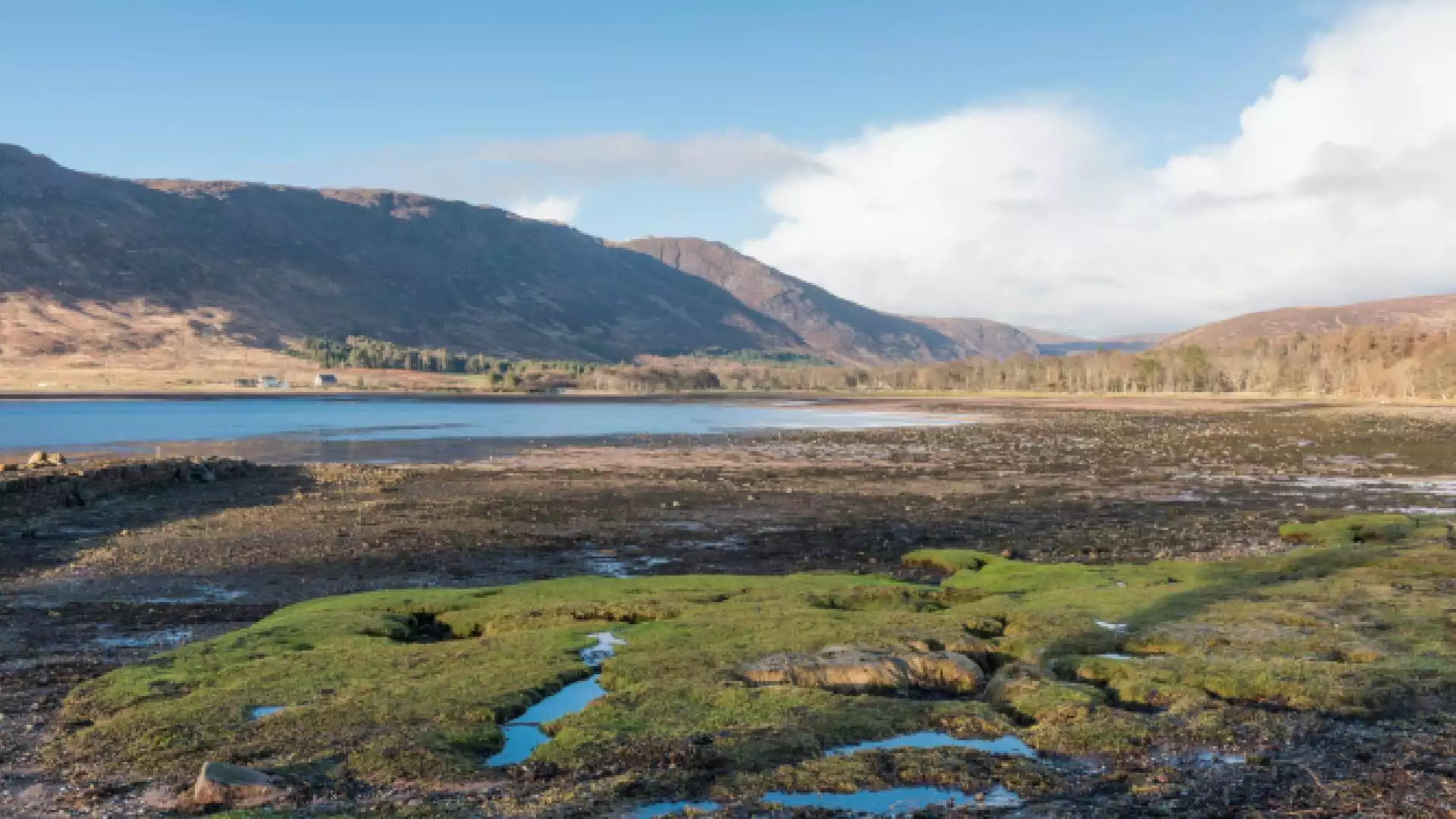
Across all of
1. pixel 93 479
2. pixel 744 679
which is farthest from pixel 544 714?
pixel 93 479


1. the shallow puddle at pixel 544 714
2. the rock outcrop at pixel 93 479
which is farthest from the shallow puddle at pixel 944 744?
the rock outcrop at pixel 93 479

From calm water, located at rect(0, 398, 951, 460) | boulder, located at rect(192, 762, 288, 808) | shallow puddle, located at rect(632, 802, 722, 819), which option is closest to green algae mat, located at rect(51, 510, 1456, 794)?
shallow puddle, located at rect(632, 802, 722, 819)

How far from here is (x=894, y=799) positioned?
39.7 ft

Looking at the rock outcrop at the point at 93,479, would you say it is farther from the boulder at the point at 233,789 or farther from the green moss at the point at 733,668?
the boulder at the point at 233,789

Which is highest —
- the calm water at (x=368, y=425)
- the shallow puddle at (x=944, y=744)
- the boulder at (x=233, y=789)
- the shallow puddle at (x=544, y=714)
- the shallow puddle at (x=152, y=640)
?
the boulder at (x=233, y=789)

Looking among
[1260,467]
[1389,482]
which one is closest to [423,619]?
[1389,482]

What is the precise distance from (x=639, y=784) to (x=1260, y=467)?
5930cm

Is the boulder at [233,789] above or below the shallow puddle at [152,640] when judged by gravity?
above

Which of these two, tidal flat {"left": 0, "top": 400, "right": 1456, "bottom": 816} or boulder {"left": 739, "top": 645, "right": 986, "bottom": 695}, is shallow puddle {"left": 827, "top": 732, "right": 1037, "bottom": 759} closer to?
tidal flat {"left": 0, "top": 400, "right": 1456, "bottom": 816}

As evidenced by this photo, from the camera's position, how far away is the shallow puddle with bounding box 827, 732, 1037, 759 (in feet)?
44.8

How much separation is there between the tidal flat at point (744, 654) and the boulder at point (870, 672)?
67 mm

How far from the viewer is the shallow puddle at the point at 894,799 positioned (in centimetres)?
1184

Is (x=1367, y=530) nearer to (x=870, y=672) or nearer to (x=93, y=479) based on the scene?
(x=870, y=672)

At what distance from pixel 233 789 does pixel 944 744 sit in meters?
8.96
